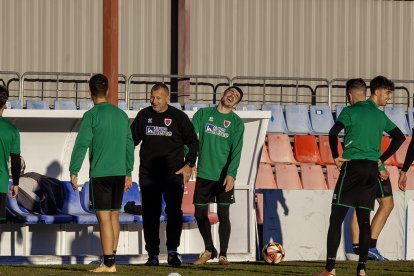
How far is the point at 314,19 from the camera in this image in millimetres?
27172

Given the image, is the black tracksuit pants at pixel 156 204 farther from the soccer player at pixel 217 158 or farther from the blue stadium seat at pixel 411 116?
the blue stadium seat at pixel 411 116

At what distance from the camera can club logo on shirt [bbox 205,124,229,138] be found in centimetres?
1331

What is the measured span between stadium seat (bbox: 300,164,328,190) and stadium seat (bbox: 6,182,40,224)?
27.2 feet

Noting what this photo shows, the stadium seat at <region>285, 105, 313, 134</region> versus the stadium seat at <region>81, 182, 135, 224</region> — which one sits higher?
the stadium seat at <region>285, 105, 313, 134</region>

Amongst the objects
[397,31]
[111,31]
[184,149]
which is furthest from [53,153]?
[397,31]

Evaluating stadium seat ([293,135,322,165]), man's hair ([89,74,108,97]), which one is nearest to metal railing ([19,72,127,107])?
stadium seat ([293,135,322,165])

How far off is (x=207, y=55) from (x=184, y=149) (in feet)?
42.9

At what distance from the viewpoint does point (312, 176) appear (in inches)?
874

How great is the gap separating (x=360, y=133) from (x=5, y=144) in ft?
10.3

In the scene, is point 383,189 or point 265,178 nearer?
point 383,189

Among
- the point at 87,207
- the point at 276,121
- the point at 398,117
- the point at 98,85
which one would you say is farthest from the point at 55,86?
the point at 98,85

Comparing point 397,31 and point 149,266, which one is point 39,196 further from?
point 397,31

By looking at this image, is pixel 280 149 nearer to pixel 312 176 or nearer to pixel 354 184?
pixel 312 176

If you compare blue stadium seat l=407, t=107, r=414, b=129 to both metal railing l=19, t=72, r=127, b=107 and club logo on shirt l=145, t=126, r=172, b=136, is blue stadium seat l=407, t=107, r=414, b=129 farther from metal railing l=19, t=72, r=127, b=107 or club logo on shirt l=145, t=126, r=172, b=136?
club logo on shirt l=145, t=126, r=172, b=136
